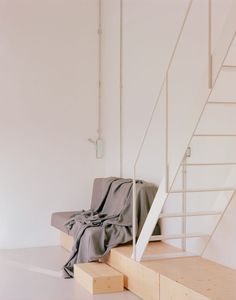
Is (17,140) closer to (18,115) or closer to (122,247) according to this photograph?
A: (18,115)

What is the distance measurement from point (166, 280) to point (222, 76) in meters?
1.71

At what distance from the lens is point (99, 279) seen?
4.36m

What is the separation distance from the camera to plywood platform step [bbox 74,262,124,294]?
4336mm

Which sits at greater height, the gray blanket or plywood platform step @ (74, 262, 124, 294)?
the gray blanket

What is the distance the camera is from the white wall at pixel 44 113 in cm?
657

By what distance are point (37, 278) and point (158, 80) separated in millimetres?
2386

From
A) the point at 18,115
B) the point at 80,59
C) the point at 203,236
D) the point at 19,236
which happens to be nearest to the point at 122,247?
the point at 203,236

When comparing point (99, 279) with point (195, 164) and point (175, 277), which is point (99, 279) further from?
point (195, 164)

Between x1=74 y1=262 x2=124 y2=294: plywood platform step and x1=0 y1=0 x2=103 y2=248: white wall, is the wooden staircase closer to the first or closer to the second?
x1=74 y1=262 x2=124 y2=294: plywood platform step

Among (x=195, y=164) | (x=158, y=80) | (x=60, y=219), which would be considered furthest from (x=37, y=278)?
(x=158, y=80)

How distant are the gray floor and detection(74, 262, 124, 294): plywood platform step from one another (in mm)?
61

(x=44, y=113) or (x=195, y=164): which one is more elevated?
(x=44, y=113)

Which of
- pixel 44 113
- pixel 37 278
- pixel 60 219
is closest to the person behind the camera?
pixel 37 278

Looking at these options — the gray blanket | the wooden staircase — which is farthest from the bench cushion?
the wooden staircase
